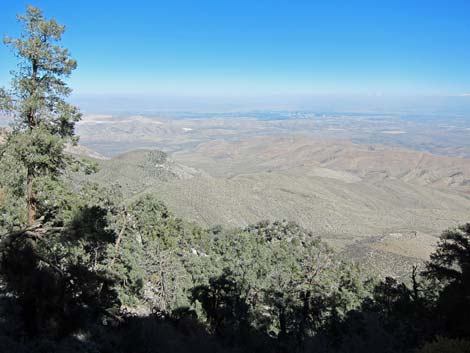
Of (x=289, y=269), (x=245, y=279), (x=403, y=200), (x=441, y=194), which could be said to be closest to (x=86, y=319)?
(x=245, y=279)

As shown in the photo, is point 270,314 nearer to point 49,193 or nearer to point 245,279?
point 245,279

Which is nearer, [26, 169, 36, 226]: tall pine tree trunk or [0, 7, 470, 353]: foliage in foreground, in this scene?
[0, 7, 470, 353]: foliage in foreground

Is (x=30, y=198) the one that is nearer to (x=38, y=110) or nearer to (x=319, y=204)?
(x=38, y=110)

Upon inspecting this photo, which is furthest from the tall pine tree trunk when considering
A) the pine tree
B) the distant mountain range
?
the distant mountain range

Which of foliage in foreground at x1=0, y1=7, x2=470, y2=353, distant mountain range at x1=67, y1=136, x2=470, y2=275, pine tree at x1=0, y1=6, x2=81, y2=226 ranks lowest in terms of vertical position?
distant mountain range at x1=67, y1=136, x2=470, y2=275

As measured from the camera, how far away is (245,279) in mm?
26734

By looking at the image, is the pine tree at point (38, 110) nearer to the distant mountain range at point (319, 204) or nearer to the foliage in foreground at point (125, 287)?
the foliage in foreground at point (125, 287)

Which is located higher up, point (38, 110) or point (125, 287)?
point (38, 110)

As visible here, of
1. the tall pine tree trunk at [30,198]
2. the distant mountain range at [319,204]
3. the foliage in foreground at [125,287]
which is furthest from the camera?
the distant mountain range at [319,204]

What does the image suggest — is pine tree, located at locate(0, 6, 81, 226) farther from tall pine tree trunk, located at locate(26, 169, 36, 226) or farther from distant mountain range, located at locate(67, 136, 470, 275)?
distant mountain range, located at locate(67, 136, 470, 275)

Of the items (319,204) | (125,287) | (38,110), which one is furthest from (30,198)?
(319,204)

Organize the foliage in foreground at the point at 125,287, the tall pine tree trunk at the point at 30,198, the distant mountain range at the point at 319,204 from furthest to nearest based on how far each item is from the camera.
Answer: the distant mountain range at the point at 319,204, the tall pine tree trunk at the point at 30,198, the foliage in foreground at the point at 125,287

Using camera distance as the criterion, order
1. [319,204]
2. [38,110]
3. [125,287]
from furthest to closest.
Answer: [319,204]
[125,287]
[38,110]

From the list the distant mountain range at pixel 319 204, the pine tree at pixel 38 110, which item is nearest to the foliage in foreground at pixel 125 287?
the pine tree at pixel 38 110
